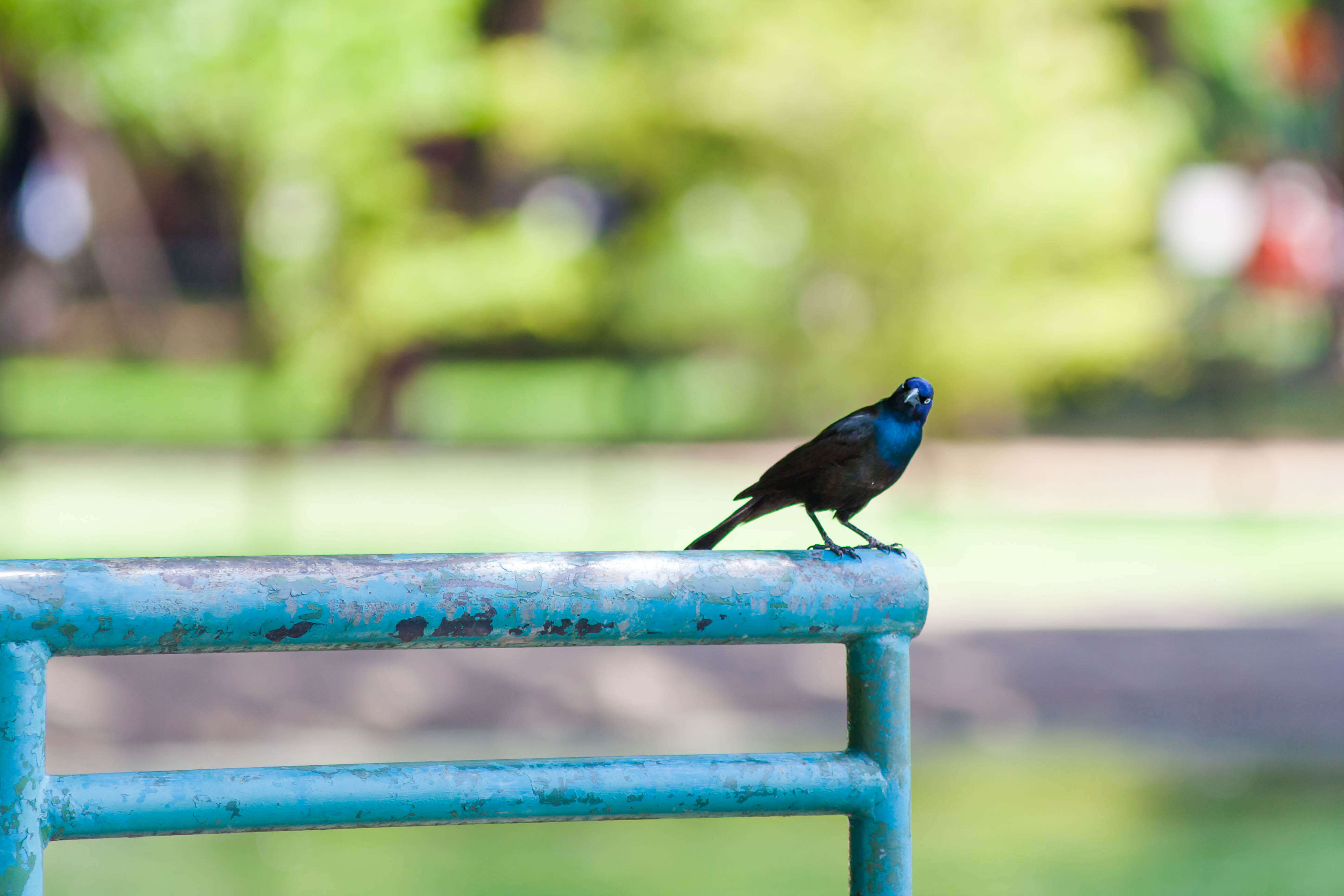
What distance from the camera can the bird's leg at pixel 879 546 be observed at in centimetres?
206

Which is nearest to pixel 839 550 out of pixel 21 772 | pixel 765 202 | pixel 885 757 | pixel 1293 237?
pixel 885 757

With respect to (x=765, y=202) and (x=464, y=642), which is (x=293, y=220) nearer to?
(x=765, y=202)

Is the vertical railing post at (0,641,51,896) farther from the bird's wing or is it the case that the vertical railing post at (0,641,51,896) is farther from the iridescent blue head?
the iridescent blue head

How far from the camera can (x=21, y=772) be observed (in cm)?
170

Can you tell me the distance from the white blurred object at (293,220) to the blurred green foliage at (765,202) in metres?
0.03

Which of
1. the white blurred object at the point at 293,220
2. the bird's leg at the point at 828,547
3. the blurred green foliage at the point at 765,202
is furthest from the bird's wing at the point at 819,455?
the white blurred object at the point at 293,220

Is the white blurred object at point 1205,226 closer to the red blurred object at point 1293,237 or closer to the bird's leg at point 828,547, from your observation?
the red blurred object at point 1293,237

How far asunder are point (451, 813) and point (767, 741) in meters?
7.13

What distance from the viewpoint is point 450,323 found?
18.1m

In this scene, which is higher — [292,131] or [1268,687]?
[292,131]

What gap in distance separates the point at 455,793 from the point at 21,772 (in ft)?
1.44

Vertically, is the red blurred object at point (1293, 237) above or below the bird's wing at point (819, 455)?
above

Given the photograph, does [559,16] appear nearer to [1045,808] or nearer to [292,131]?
[292,131]

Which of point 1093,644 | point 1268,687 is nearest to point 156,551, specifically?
point 1093,644
